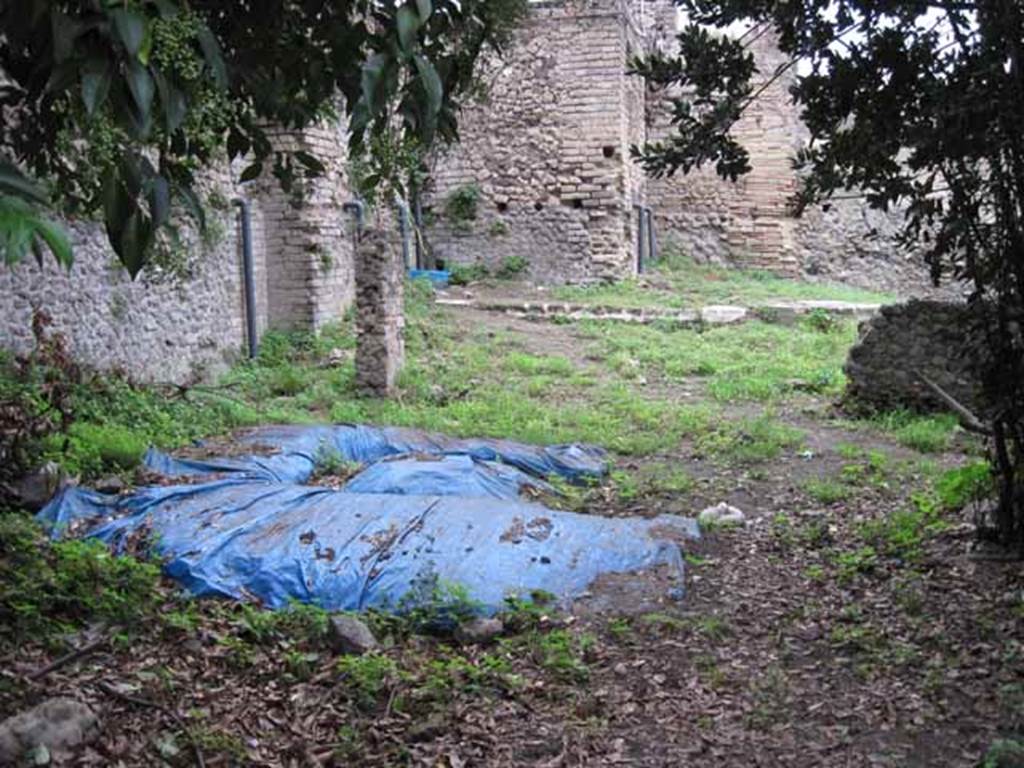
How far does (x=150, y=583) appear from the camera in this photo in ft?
15.2

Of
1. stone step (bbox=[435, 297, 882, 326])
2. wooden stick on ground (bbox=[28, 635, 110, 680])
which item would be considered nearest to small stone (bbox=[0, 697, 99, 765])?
wooden stick on ground (bbox=[28, 635, 110, 680])

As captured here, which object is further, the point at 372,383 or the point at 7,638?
the point at 372,383

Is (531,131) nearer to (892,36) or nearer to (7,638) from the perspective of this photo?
(892,36)

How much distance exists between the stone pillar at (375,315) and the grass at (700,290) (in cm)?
565

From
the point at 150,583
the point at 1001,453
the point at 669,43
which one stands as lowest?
the point at 150,583

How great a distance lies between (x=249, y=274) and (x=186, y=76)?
8.79m

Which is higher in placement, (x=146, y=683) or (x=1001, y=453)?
(x=1001, y=453)

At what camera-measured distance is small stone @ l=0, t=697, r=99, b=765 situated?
307 cm

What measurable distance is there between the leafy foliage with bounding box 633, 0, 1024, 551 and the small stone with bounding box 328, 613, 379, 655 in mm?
2475

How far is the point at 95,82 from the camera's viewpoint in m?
1.68

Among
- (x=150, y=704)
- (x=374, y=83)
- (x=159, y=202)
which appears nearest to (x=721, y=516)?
(x=150, y=704)

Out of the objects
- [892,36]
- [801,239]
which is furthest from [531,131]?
[892,36]

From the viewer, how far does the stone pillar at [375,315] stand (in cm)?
981

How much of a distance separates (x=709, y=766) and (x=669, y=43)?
1795 cm
